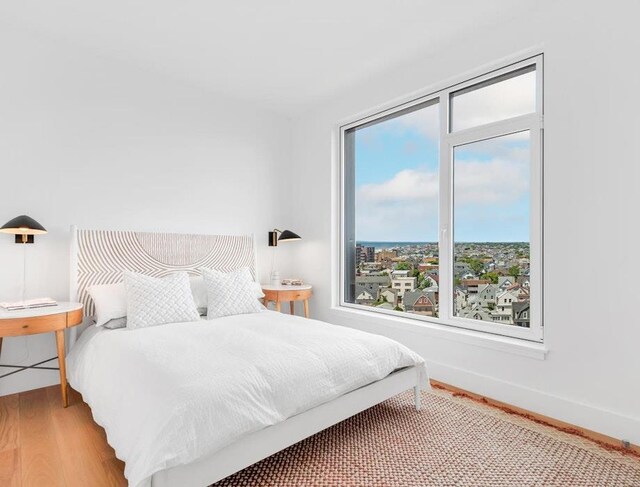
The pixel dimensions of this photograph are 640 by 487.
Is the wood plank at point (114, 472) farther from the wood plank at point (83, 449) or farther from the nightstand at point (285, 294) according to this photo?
the nightstand at point (285, 294)

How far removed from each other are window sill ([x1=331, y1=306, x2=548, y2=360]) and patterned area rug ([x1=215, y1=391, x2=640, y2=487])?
442 mm

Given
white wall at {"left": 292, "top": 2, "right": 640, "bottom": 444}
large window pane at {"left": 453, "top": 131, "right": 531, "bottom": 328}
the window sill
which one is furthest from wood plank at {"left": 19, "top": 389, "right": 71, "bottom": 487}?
large window pane at {"left": 453, "top": 131, "right": 531, "bottom": 328}

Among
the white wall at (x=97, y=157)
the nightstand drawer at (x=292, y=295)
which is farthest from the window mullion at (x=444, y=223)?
the white wall at (x=97, y=157)

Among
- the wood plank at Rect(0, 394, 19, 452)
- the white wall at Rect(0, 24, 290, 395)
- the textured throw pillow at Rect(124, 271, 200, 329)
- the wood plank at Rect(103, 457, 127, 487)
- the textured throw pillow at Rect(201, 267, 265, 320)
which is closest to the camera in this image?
the wood plank at Rect(103, 457, 127, 487)

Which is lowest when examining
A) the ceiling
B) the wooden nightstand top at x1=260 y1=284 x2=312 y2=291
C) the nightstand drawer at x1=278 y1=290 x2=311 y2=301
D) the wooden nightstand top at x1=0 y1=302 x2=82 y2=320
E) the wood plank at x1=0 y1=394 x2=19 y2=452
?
the wood plank at x1=0 y1=394 x2=19 y2=452

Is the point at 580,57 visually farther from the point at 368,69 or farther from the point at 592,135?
the point at 368,69

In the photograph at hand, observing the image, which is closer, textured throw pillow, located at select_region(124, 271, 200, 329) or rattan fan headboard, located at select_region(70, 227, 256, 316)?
textured throw pillow, located at select_region(124, 271, 200, 329)

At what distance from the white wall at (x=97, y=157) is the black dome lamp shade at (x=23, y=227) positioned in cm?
22

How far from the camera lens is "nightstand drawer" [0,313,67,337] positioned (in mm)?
2340

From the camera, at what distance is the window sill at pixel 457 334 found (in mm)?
2561

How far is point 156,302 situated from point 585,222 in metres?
2.94

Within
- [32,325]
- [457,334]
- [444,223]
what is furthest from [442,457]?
[32,325]

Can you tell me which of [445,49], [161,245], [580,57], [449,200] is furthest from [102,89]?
[580,57]

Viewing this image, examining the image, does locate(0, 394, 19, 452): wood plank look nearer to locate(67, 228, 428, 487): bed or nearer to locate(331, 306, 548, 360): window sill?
locate(67, 228, 428, 487): bed
